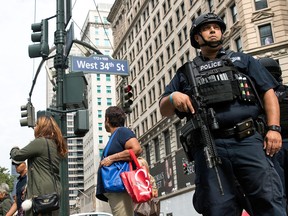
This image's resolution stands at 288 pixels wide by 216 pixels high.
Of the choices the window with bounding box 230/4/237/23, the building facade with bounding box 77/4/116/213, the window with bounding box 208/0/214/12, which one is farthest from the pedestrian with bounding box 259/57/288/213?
the building facade with bounding box 77/4/116/213

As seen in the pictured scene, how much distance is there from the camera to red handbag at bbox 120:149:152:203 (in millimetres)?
4914

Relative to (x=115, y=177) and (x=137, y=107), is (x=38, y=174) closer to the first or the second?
(x=115, y=177)

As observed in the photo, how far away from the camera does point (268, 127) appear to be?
128 inches

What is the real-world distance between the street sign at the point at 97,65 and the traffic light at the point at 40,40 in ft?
2.41

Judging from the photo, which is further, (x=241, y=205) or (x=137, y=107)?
(x=137, y=107)

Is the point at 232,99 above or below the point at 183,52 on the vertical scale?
below

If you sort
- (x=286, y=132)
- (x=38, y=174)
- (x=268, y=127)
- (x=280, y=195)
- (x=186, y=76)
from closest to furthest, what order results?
(x=280, y=195) → (x=268, y=127) → (x=186, y=76) → (x=286, y=132) → (x=38, y=174)

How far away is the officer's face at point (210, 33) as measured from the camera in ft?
11.3

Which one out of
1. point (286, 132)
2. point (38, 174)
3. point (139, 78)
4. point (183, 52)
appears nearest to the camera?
point (286, 132)

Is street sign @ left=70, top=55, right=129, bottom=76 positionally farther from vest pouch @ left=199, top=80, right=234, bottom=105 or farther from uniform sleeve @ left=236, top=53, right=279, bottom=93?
vest pouch @ left=199, top=80, right=234, bottom=105

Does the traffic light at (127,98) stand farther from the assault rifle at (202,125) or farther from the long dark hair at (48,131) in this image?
the assault rifle at (202,125)

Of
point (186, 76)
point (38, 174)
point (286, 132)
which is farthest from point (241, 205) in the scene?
point (38, 174)

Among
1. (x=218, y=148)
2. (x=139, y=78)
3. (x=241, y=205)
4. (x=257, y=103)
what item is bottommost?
(x=241, y=205)

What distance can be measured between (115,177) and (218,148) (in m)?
2.16
